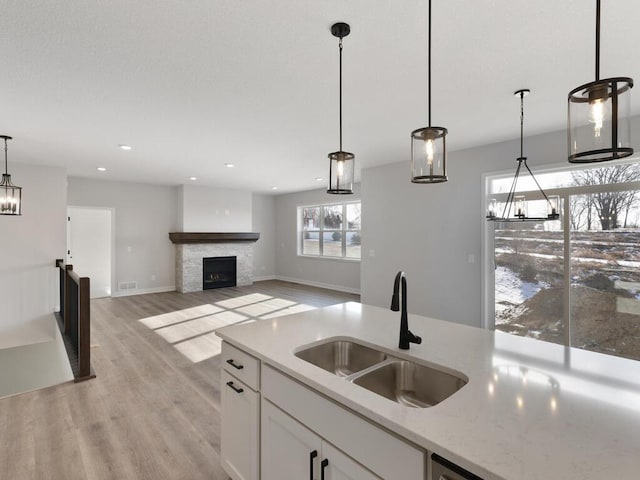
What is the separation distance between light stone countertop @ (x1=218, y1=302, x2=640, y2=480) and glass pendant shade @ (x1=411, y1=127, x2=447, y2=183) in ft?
2.87

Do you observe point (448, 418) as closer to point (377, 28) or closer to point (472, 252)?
point (377, 28)

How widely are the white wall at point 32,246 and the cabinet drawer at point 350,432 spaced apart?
5.91m

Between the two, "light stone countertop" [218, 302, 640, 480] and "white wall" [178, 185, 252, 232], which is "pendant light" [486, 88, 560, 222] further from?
"white wall" [178, 185, 252, 232]

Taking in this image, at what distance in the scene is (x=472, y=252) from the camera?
4520mm

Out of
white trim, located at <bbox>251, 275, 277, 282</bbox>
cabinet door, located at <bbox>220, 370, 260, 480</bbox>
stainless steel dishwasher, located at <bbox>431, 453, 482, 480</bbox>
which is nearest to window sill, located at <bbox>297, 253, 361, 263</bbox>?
white trim, located at <bbox>251, 275, 277, 282</bbox>

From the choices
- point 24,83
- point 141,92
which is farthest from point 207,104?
point 24,83

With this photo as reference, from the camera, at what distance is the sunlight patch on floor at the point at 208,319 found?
416cm

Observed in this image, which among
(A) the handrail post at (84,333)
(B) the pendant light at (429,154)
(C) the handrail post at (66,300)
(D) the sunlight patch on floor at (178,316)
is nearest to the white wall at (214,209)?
(D) the sunlight patch on floor at (178,316)

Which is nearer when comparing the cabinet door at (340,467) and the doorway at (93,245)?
the cabinet door at (340,467)

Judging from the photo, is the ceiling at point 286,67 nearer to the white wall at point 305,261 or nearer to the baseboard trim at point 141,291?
the baseboard trim at point 141,291

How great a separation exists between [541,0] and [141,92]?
2.92 m

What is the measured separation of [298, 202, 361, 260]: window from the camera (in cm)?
800

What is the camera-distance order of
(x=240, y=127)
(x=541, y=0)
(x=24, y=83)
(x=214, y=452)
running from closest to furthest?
(x=541, y=0), (x=214, y=452), (x=24, y=83), (x=240, y=127)

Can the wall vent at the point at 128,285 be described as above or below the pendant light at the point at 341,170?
below
